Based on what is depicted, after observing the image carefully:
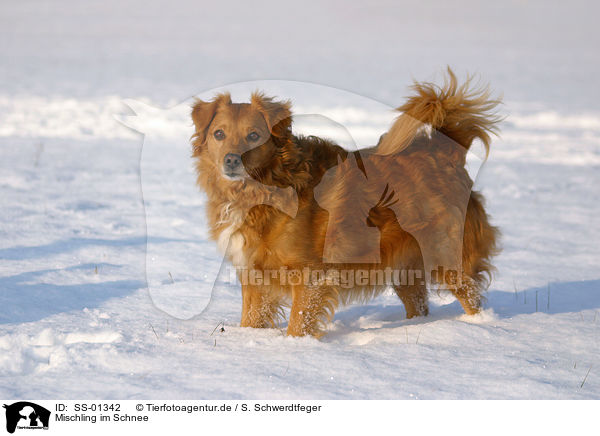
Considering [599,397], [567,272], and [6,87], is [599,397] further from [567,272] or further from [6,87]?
[6,87]

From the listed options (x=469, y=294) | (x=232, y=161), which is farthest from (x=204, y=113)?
(x=469, y=294)

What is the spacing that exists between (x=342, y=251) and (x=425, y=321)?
1068 millimetres

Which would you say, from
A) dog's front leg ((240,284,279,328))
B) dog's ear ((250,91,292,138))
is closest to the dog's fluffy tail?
dog's ear ((250,91,292,138))

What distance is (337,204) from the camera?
421 cm

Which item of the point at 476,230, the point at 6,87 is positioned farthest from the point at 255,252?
the point at 6,87

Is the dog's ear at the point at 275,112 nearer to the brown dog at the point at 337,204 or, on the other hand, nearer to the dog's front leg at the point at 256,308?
the brown dog at the point at 337,204

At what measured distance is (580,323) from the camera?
15.0 feet

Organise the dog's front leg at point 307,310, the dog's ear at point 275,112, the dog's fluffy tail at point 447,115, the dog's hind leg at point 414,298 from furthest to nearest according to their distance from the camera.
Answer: the dog's hind leg at point 414,298, the dog's fluffy tail at point 447,115, the dog's front leg at point 307,310, the dog's ear at point 275,112

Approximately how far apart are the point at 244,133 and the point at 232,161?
0.78 feet

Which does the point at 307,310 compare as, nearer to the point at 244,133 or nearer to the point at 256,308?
the point at 256,308
